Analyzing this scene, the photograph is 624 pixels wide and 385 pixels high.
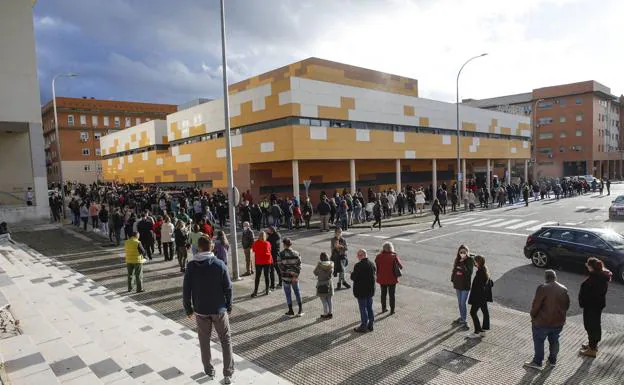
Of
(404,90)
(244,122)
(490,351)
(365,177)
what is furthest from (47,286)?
(404,90)

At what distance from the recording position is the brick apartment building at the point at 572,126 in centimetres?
6831

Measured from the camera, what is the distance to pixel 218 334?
5.25 m

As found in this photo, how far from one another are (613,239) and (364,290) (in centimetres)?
819

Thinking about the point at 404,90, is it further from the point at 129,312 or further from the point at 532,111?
the point at 532,111

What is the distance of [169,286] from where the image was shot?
35.4 ft

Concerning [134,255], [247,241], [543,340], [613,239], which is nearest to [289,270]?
[247,241]

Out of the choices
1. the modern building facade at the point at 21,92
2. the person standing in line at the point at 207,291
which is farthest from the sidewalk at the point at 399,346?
the modern building facade at the point at 21,92

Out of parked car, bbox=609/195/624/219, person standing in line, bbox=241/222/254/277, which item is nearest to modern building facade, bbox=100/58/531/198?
person standing in line, bbox=241/222/254/277

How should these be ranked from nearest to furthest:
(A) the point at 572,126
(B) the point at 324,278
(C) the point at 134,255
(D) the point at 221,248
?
(B) the point at 324,278
(C) the point at 134,255
(D) the point at 221,248
(A) the point at 572,126

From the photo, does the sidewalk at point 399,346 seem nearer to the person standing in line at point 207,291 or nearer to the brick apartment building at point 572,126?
the person standing in line at point 207,291

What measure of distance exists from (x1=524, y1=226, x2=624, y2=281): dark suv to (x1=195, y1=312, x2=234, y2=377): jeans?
10318 mm

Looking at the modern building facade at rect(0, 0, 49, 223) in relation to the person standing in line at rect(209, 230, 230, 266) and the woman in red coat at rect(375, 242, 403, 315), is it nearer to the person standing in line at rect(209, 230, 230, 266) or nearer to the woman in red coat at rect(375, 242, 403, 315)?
the person standing in line at rect(209, 230, 230, 266)

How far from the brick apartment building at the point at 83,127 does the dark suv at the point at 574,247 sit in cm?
6634

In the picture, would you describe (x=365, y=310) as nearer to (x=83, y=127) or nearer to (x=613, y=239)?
(x=613, y=239)
